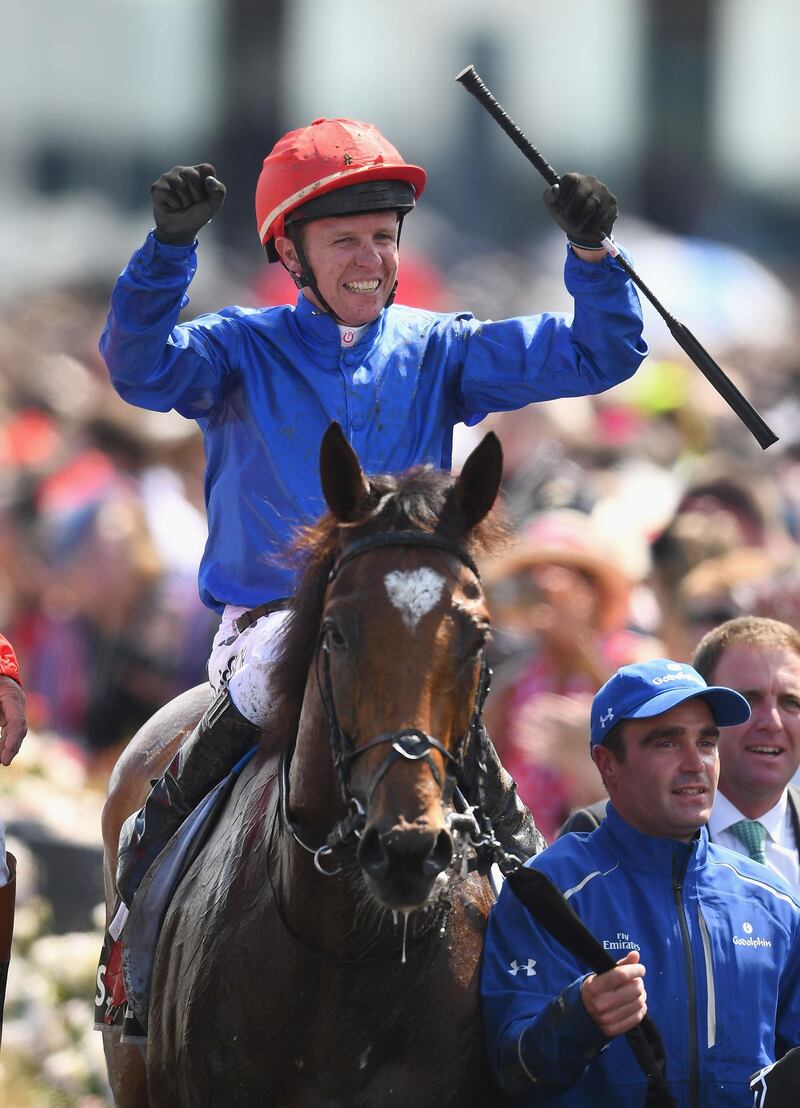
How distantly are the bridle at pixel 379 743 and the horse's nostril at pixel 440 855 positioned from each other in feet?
0.35

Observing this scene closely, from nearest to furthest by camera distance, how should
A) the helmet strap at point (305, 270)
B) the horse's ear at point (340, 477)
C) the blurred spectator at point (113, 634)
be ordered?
the horse's ear at point (340, 477)
the helmet strap at point (305, 270)
the blurred spectator at point (113, 634)

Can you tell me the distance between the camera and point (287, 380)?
507 centimetres

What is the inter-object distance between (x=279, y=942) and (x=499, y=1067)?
1.83ft

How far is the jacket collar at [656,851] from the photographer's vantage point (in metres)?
4.51

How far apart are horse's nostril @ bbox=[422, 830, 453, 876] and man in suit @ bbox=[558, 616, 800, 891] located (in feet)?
7.02

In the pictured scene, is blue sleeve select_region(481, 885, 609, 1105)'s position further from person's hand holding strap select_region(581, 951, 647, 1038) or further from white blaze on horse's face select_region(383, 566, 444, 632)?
white blaze on horse's face select_region(383, 566, 444, 632)

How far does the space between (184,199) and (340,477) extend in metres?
0.84

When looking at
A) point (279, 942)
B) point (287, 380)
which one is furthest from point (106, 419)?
point (279, 942)

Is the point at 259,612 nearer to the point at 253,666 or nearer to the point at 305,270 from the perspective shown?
the point at 253,666

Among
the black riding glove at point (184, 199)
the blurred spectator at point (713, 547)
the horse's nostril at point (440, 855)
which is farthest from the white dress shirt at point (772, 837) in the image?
the blurred spectator at point (713, 547)

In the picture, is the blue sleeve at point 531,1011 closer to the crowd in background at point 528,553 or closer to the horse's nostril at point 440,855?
the horse's nostril at point 440,855

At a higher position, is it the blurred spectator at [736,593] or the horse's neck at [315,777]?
the blurred spectator at [736,593]

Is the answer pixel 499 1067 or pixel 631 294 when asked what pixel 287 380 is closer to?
pixel 631 294

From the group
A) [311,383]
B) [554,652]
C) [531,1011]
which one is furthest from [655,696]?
[554,652]
